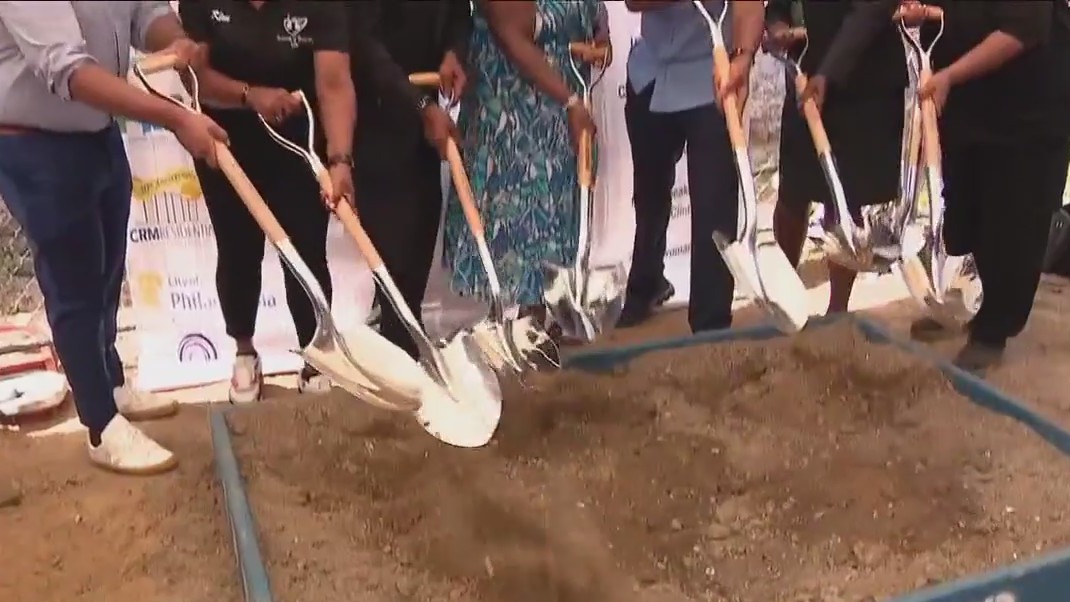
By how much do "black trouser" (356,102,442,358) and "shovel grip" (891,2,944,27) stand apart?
0.55m

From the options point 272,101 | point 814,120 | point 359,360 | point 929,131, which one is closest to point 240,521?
point 359,360

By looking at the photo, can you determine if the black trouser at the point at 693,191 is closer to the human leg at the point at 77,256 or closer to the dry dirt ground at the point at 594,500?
the dry dirt ground at the point at 594,500

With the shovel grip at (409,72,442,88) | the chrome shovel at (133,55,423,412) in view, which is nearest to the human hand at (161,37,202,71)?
the chrome shovel at (133,55,423,412)

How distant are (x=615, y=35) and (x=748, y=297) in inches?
13.4

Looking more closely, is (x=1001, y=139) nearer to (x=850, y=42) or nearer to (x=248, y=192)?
(x=850, y=42)

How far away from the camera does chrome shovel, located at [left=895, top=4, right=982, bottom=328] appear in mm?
1233

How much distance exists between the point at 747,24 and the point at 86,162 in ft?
2.45

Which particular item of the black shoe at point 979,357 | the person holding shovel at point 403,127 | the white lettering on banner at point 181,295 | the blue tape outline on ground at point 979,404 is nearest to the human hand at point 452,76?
the person holding shovel at point 403,127

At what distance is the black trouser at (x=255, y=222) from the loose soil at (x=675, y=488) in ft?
0.64

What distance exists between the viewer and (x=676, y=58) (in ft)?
4.02

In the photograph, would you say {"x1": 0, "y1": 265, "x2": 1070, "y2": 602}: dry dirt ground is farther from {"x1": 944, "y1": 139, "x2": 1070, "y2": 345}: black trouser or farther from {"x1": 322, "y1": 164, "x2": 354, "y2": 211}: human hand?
{"x1": 322, "y1": 164, "x2": 354, "y2": 211}: human hand

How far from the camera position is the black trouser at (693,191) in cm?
127

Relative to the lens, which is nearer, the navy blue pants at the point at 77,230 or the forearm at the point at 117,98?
the forearm at the point at 117,98

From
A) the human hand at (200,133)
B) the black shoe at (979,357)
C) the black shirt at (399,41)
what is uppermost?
the black shirt at (399,41)
